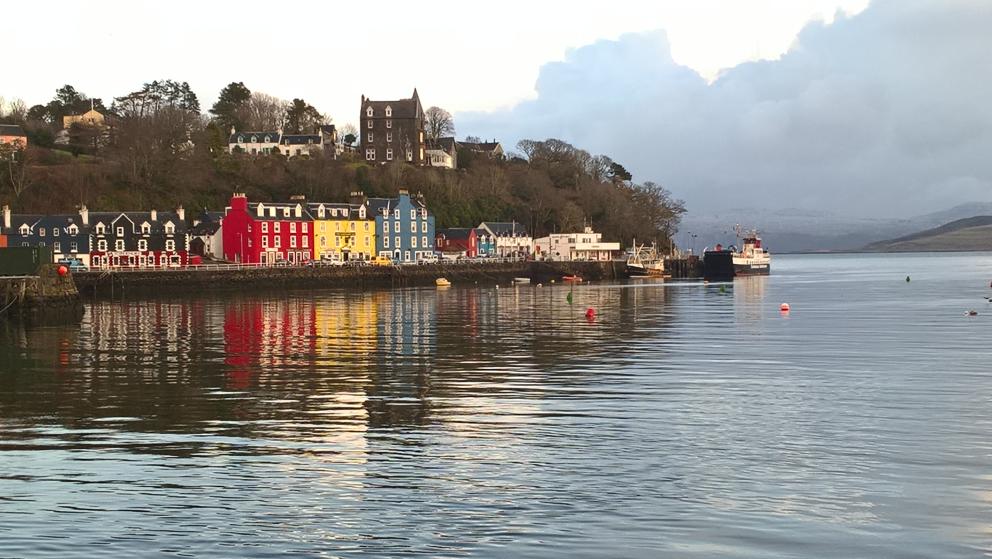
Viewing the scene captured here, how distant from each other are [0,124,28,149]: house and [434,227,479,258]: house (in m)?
53.0

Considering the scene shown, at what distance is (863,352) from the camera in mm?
35781

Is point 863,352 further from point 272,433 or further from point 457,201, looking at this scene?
point 457,201

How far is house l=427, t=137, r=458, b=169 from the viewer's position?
172m

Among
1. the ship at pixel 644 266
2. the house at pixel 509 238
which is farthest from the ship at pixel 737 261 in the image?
the house at pixel 509 238

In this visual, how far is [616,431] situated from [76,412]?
12.4m

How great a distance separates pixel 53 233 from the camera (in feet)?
338

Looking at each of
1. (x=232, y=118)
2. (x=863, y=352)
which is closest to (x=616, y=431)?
(x=863, y=352)

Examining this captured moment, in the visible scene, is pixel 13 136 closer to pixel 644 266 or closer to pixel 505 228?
pixel 505 228

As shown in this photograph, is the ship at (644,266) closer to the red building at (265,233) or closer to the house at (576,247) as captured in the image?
the house at (576,247)

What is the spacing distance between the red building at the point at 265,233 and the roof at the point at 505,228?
106 feet

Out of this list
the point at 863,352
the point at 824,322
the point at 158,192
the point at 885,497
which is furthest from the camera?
the point at 158,192

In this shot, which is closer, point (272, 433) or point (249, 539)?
point (249, 539)

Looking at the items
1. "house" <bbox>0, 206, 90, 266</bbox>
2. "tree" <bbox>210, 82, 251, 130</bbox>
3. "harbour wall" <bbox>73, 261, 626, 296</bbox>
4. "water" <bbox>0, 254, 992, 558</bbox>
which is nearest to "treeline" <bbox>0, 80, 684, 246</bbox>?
"tree" <bbox>210, 82, 251, 130</bbox>

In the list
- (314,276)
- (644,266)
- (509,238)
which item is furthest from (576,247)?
(314,276)
